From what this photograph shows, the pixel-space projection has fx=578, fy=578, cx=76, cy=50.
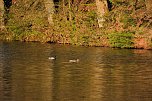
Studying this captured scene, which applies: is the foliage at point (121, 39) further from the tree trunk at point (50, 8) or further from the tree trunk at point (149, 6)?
the tree trunk at point (50, 8)

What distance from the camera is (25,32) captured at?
55.5 m

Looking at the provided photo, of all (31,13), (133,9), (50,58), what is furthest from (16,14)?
(50,58)

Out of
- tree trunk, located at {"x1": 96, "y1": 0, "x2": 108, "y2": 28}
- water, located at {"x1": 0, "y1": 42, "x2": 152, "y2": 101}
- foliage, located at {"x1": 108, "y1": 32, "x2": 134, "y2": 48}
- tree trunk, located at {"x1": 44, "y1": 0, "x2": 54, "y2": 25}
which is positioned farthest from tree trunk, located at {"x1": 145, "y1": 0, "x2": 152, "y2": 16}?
tree trunk, located at {"x1": 44, "y1": 0, "x2": 54, "y2": 25}

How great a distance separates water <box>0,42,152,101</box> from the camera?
21.3m

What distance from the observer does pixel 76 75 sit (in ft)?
89.9

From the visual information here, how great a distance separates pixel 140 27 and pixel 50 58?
12.3 meters

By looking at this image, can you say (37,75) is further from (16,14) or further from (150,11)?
(16,14)

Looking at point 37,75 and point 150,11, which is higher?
point 150,11

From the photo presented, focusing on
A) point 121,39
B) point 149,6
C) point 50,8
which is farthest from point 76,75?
point 50,8

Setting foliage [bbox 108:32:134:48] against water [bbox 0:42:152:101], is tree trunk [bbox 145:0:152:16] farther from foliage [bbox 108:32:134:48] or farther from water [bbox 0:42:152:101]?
water [bbox 0:42:152:101]

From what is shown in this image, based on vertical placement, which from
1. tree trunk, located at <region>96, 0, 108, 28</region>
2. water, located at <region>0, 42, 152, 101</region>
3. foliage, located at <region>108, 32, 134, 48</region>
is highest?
tree trunk, located at <region>96, 0, 108, 28</region>

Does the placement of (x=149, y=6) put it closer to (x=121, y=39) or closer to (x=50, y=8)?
(x=121, y=39)

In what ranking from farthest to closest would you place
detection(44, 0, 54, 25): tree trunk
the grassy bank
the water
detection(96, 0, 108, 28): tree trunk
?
detection(44, 0, 54, 25): tree trunk, detection(96, 0, 108, 28): tree trunk, the grassy bank, the water

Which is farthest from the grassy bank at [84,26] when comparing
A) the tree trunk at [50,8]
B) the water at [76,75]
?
the water at [76,75]
